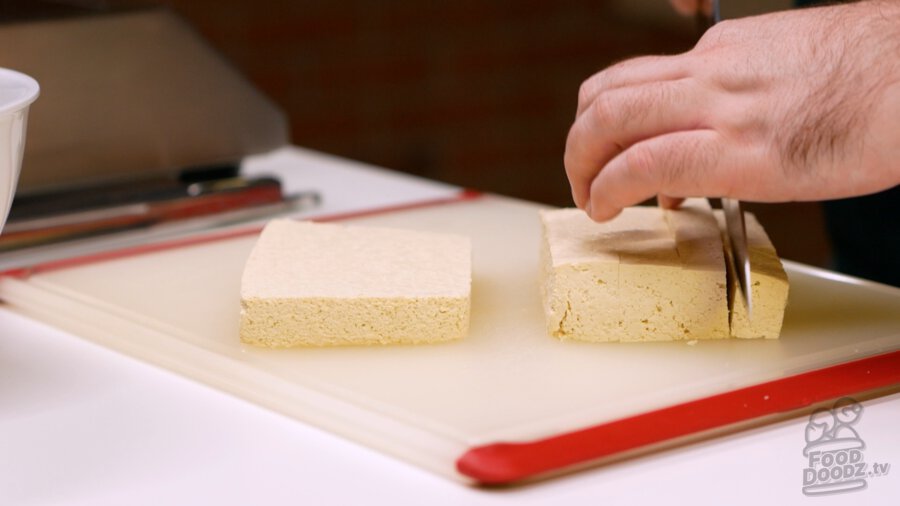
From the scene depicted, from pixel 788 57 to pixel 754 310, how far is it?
0.21 m

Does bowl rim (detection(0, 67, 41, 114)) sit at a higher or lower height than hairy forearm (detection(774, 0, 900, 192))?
lower

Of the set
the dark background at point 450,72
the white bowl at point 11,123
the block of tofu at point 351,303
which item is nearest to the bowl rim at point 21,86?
the white bowl at point 11,123

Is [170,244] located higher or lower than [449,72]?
lower

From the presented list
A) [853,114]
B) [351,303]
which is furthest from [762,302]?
[351,303]

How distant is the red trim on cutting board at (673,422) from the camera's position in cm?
79

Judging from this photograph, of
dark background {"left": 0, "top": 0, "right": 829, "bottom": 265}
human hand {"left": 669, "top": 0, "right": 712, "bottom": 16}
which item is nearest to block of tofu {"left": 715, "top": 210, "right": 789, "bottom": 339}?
human hand {"left": 669, "top": 0, "right": 712, "bottom": 16}

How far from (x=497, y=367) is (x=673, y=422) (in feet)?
0.54

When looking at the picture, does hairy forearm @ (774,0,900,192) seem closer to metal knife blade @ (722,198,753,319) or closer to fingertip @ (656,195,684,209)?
metal knife blade @ (722,198,753,319)

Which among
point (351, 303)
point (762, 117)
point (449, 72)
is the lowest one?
point (351, 303)

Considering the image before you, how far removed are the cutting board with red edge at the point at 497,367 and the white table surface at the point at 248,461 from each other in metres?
0.02

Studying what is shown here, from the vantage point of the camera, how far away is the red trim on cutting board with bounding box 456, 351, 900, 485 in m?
0.79

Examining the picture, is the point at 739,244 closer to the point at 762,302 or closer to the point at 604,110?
the point at 762,302

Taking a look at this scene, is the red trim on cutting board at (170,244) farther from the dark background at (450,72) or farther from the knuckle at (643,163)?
the dark background at (450,72)
